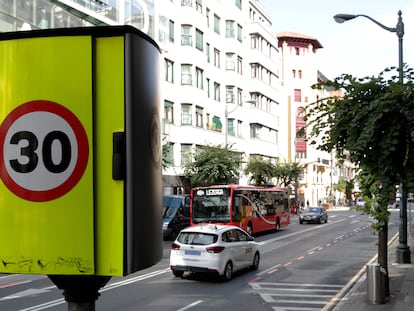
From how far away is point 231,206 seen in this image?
29016 mm

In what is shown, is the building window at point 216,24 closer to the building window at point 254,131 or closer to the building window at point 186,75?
the building window at point 186,75

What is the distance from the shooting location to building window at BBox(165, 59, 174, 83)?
43969 millimetres

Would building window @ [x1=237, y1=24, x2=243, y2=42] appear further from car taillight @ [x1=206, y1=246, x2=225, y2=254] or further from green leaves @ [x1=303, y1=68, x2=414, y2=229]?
green leaves @ [x1=303, y1=68, x2=414, y2=229]

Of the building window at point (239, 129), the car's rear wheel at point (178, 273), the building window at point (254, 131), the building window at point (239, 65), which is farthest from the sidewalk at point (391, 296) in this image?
the building window at point (254, 131)

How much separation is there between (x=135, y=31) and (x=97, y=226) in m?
1.03

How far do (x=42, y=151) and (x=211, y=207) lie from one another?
26.6 meters

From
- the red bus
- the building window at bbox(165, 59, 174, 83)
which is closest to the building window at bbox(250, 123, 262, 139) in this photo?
the building window at bbox(165, 59, 174, 83)

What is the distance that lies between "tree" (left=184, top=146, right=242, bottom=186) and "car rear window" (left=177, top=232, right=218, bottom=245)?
2287 centimetres

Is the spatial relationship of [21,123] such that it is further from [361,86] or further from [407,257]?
[407,257]

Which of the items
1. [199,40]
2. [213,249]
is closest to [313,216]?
[199,40]

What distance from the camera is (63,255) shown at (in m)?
2.74

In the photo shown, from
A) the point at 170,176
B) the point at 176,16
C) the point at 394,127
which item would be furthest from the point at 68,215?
the point at 176,16

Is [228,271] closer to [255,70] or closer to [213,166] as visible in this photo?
[213,166]

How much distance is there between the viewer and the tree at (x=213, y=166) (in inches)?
1561
